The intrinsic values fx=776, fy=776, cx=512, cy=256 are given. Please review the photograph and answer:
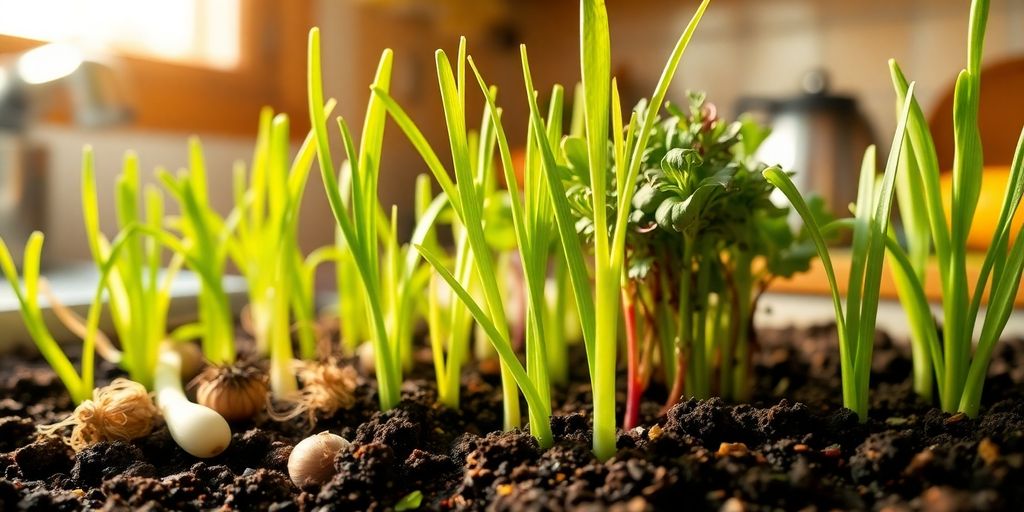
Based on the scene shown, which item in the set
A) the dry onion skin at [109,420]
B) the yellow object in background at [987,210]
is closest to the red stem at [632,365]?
the dry onion skin at [109,420]

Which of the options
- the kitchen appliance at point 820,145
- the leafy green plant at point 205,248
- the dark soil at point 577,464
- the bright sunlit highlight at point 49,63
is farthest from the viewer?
the kitchen appliance at point 820,145

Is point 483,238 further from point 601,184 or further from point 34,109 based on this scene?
point 34,109

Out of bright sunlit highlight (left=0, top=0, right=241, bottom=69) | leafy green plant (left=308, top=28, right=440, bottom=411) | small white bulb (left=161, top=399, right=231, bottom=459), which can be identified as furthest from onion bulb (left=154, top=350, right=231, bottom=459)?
bright sunlit highlight (left=0, top=0, right=241, bottom=69)

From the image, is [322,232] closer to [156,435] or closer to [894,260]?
[156,435]

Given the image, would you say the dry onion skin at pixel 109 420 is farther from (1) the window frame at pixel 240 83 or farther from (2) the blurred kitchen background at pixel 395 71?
(1) the window frame at pixel 240 83

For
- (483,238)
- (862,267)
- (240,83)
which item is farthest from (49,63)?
(862,267)

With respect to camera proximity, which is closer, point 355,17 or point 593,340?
point 593,340

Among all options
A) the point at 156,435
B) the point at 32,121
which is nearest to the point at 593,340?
the point at 156,435
